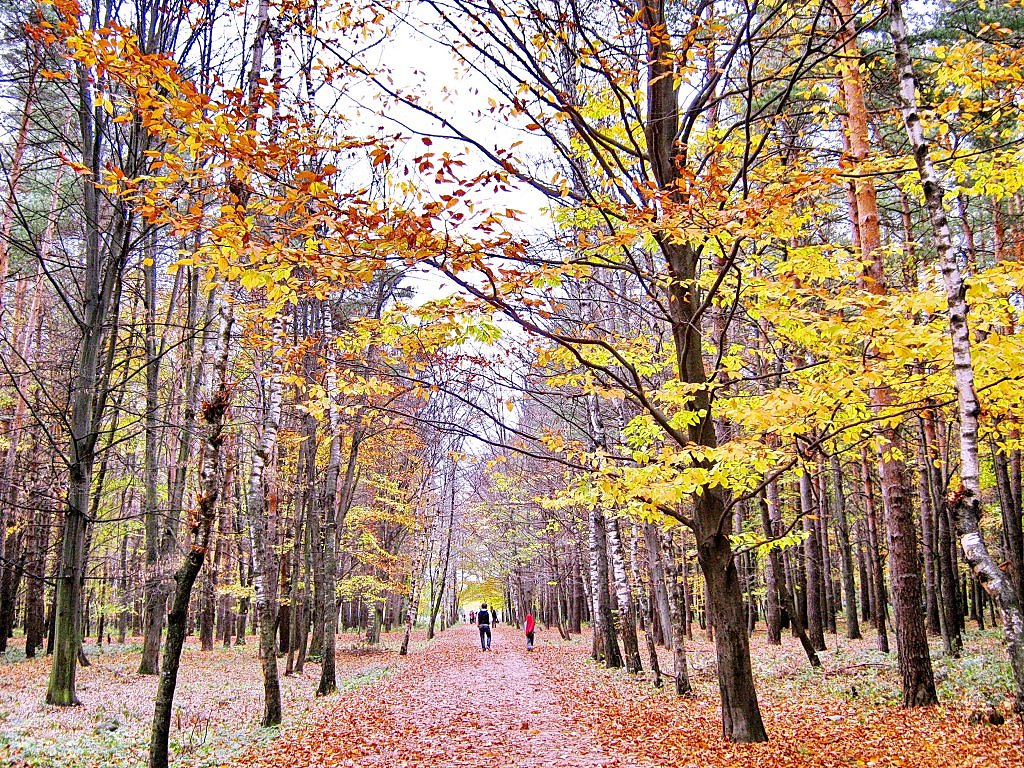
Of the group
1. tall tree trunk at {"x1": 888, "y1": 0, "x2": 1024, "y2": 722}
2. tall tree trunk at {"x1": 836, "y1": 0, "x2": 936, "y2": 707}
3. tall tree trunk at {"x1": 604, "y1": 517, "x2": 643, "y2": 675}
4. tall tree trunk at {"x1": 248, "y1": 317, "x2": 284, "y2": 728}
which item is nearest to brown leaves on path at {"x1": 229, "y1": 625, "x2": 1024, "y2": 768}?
tall tree trunk at {"x1": 836, "y1": 0, "x2": 936, "y2": 707}

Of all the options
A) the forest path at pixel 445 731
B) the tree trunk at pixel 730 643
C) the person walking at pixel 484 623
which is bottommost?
the person walking at pixel 484 623

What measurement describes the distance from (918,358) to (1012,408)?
2.17 m

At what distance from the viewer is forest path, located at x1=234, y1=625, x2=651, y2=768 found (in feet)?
25.2

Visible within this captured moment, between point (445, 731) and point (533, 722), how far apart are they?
154 cm

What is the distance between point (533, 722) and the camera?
10109 millimetres

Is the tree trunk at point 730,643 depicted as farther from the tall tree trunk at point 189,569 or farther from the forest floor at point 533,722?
the tall tree trunk at point 189,569

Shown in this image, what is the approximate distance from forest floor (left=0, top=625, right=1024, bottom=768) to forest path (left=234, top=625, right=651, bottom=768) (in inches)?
1.6

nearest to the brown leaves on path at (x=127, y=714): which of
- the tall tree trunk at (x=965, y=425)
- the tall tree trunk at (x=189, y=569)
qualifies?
the tall tree trunk at (x=189, y=569)

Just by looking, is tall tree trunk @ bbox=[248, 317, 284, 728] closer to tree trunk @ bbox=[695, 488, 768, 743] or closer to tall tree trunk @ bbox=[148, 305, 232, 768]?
tall tree trunk @ bbox=[148, 305, 232, 768]

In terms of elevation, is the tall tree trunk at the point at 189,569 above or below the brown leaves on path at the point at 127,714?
above

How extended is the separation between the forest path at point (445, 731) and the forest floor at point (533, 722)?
0.13 feet

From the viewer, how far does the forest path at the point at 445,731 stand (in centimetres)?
768

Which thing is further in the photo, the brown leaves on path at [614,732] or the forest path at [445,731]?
the forest path at [445,731]

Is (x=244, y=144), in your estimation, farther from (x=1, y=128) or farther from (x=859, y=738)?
(x=1, y=128)
